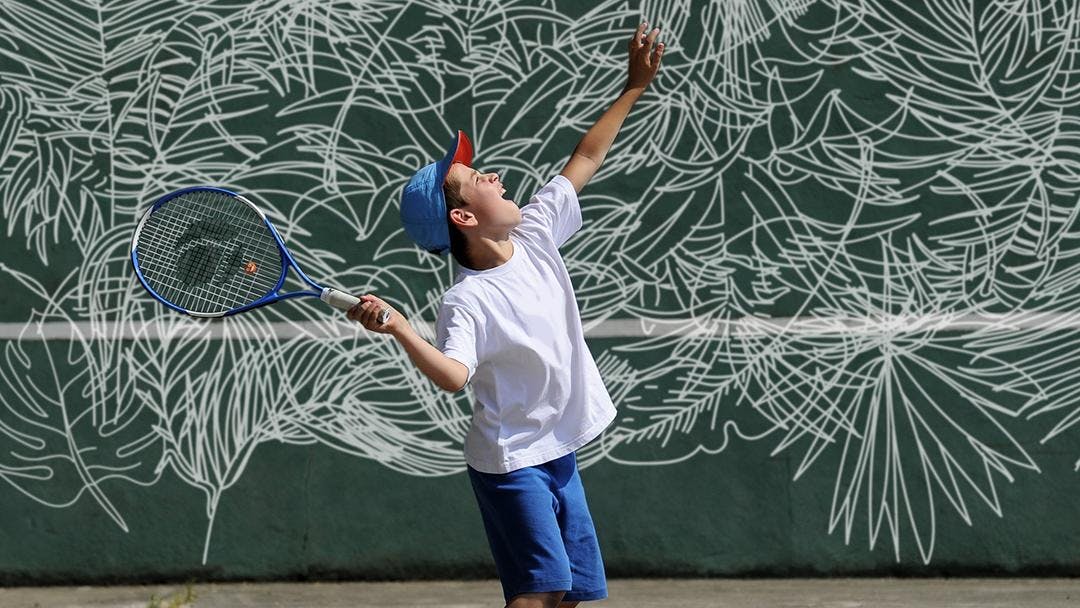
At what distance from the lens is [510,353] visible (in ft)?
11.1

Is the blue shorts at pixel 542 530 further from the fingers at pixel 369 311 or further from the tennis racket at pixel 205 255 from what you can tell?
the tennis racket at pixel 205 255

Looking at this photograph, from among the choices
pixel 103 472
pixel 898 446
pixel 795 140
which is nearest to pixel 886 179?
pixel 795 140

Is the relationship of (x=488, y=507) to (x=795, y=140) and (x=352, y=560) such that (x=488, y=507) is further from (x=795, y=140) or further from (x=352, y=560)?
(x=795, y=140)

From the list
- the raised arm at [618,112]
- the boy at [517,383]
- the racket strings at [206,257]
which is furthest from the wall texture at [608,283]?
the boy at [517,383]

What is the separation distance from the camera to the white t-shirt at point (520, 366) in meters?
3.35

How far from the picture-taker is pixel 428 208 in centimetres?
343

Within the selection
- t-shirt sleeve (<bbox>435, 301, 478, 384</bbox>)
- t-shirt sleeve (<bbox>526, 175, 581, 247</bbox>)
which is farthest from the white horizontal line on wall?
t-shirt sleeve (<bbox>435, 301, 478, 384</bbox>)

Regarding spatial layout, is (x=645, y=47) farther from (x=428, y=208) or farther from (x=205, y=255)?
(x=205, y=255)

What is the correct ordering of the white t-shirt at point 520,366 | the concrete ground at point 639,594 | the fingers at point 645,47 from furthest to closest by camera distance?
the concrete ground at point 639,594 → the fingers at point 645,47 → the white t-shirt at point 520,366

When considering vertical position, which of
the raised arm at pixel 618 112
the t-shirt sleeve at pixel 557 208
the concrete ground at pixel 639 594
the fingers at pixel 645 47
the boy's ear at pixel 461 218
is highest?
the fingers at pixel 645 47

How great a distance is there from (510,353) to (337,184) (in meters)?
1.90

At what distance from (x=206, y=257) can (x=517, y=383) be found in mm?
1042

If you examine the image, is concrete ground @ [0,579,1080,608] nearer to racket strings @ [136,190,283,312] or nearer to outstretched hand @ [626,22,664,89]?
racket strings @ [136,190,283,312]

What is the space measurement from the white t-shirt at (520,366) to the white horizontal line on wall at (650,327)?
148cm
